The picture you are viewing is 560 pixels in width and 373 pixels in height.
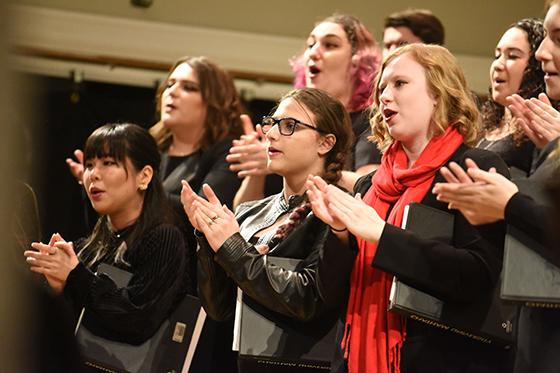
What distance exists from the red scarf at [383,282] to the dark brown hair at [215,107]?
1.42 m

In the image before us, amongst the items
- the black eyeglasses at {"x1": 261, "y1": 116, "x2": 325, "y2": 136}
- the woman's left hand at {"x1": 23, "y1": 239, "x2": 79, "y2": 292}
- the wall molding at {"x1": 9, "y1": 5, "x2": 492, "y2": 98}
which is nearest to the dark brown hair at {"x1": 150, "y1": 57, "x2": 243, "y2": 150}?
the woman's left hand at {"x1": 23, "y1": 239, "x2": 79, "y2": 292}

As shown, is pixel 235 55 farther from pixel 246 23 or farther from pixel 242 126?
pixel 242 126

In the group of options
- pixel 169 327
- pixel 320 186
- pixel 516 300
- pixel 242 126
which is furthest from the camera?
pixel 242 126

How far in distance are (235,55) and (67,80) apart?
1.00 metres

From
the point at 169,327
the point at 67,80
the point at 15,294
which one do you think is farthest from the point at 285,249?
the point at 67,80

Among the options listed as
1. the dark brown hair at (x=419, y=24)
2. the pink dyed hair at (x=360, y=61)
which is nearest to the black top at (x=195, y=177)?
the pink dyed hair at (x=360, y=61)

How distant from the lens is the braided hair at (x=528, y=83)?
2.62 m

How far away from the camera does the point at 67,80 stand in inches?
199

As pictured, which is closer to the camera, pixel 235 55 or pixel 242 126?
pixel 242 126

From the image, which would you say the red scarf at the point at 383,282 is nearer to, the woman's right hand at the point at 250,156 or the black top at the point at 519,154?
the black top at the point at 519,154

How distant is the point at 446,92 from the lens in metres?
2.25

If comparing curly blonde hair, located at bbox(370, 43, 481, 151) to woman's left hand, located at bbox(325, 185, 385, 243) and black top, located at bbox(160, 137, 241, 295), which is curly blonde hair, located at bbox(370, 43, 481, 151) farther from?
black top, located at bbox(160, 137, 241, 295)

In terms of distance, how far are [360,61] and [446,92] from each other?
3.60ft

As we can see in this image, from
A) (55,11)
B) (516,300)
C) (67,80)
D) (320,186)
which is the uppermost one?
(55,11)
